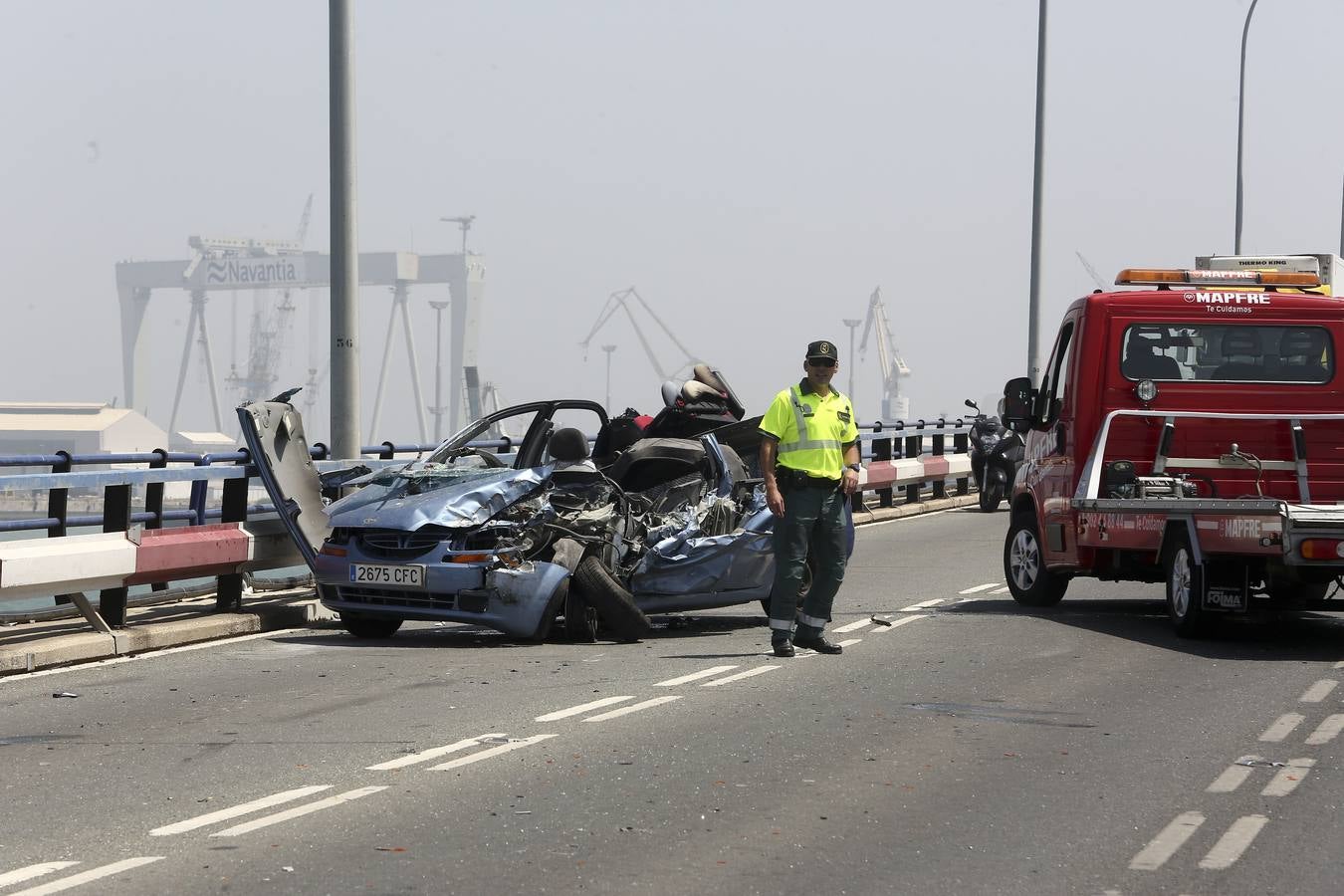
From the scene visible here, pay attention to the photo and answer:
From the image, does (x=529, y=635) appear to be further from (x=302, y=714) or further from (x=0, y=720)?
(x=0, y=720)

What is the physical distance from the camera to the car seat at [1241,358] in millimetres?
13438

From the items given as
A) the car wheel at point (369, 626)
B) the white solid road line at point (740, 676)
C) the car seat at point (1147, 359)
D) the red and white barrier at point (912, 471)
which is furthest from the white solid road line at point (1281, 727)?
the red and white barrier at point (912, 471)

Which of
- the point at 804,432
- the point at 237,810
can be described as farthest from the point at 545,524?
the point at 237,810

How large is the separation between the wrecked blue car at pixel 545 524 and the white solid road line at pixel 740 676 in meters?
1.44

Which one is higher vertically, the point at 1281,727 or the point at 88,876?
the point at 88,876

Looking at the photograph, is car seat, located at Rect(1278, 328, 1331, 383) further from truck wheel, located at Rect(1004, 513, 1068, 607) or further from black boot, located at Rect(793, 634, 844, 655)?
black boot, located at Rect(793, 634, 844, 655)

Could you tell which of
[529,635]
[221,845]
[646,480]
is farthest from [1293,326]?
[221,845]

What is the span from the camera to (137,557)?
38.8 feet

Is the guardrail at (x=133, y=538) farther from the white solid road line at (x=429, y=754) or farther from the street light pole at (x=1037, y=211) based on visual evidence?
the street light pole at (x=1037, y=211)

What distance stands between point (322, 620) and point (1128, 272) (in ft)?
20.8

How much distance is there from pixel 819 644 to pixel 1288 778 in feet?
14.1

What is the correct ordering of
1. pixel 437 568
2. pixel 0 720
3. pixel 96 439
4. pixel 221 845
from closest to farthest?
pixel 221 845
pixel 0 720
pixel 437 568
pixel 96 439

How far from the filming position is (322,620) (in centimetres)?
1367

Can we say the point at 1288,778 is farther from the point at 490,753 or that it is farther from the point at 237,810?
the point at 237,810
